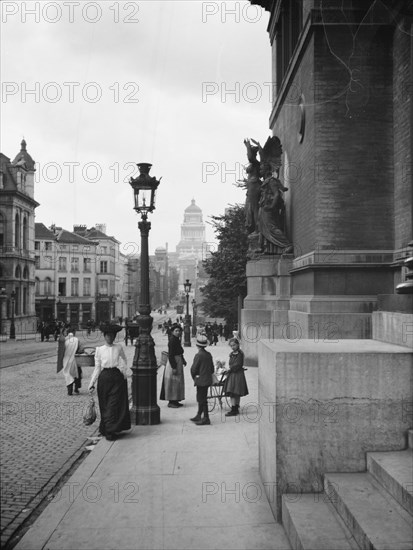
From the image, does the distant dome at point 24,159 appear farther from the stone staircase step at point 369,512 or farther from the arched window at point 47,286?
the stone staircase step at point 369,512

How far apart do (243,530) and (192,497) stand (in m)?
1.01

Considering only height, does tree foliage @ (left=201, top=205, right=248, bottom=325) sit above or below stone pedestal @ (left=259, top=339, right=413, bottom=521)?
above

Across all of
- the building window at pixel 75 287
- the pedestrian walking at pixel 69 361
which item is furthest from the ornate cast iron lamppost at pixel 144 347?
the building window at pixel 75 287

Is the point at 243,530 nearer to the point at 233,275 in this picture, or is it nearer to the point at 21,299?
the point at 233,275

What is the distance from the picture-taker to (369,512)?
4340 mm

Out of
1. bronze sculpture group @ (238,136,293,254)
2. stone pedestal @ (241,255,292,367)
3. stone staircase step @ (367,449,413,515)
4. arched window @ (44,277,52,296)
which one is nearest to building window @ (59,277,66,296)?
arched window @ (44,277,52,296)

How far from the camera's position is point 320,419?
5.33 metres

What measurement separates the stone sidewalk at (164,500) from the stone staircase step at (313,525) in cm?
27

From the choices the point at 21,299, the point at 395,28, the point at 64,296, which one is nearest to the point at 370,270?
the point at 395,28

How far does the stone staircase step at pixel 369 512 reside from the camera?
392 cm

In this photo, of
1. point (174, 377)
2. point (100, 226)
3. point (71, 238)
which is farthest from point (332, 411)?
point (100, 226)

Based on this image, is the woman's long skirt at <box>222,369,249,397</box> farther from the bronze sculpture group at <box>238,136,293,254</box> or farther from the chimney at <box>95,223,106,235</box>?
the chimney at <box>95,223,106,235</box>

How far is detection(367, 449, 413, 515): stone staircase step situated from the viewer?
432cm

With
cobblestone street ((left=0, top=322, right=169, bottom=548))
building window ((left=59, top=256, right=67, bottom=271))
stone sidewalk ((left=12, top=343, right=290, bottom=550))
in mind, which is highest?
building window ((left=59, top=256, right=67, bottom=271))
